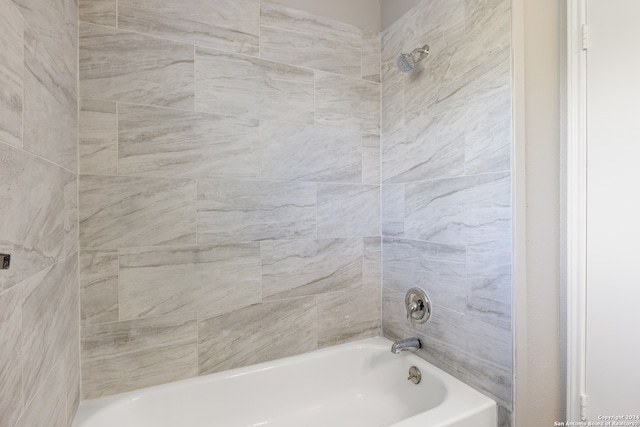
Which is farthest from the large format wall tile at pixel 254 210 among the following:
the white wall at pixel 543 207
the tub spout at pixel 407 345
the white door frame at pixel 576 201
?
the white door frame at pixel 576 201

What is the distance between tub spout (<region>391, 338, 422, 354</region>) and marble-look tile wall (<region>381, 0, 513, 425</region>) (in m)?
0.05

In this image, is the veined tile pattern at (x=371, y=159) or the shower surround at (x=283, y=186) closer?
the shower surround at (x=283, y=186)

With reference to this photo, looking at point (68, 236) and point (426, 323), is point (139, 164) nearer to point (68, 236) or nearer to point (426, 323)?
point (68, 236)

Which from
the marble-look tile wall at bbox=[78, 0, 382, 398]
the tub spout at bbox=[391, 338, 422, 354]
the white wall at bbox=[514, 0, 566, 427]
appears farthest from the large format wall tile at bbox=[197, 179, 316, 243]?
the white wall at bbox=[514, 0, 566, 427]

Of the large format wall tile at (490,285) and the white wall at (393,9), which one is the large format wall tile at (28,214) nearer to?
the large format wall tile at (490,285)

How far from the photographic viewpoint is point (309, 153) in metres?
1.69

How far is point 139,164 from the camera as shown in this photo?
135cm

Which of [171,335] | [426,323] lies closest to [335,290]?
[426,323]

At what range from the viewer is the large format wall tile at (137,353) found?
1299mm

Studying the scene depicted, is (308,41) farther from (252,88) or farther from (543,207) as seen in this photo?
(543,207)

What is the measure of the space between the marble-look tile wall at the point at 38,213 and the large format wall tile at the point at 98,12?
64 mm

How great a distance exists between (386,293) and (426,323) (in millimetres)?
318

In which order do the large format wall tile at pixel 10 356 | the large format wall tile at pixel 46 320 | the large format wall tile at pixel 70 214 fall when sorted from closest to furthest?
the large format wall tile at pixel 10 356, the large format wall tile at pixel 46 320, the large format wall tile at pixel 70 214

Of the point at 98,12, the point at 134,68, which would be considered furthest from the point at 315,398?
the point at 98,12
